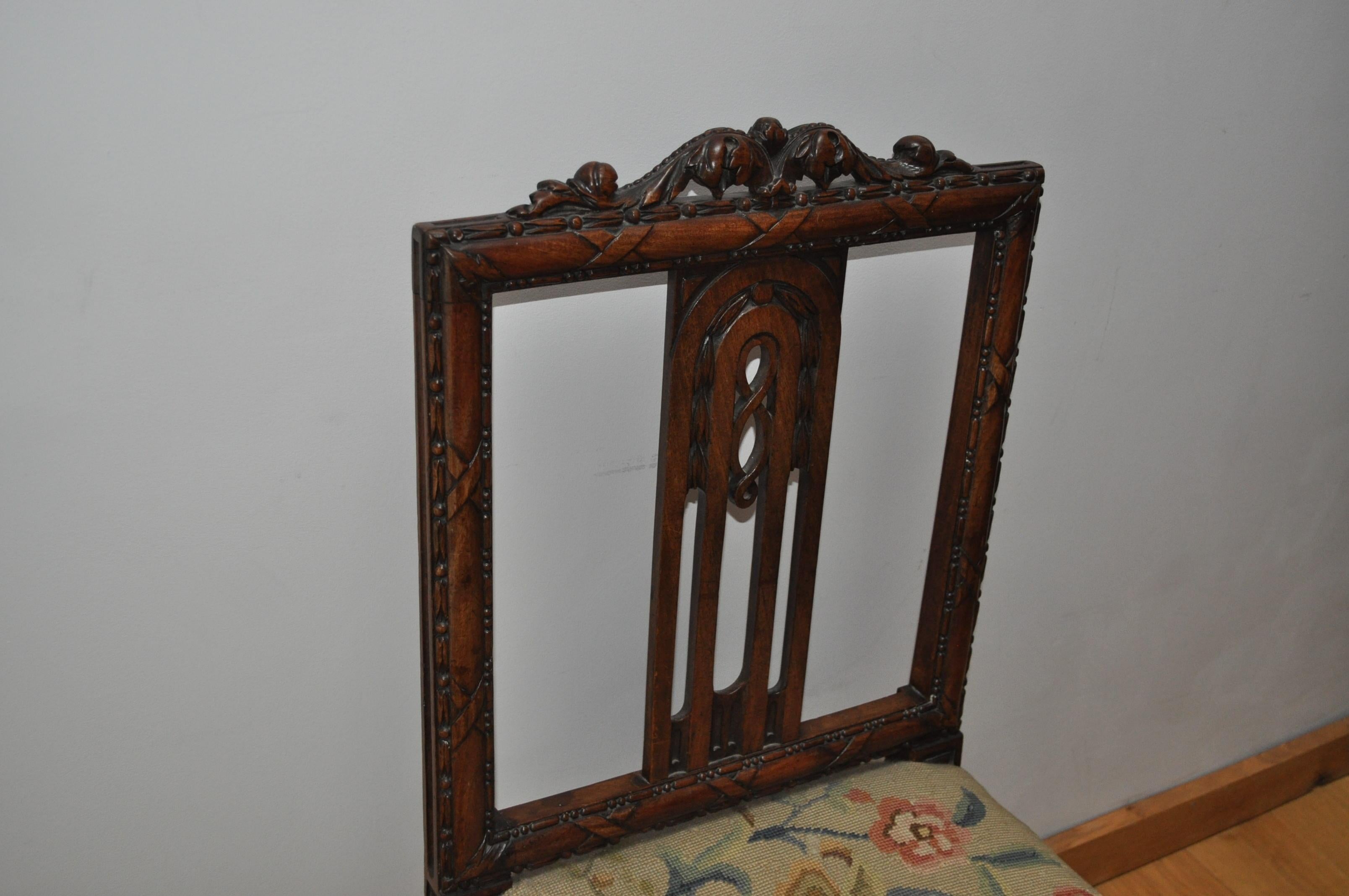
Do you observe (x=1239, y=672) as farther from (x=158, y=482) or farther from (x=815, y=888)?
(x=158, y=482)

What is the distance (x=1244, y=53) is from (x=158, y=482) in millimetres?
995

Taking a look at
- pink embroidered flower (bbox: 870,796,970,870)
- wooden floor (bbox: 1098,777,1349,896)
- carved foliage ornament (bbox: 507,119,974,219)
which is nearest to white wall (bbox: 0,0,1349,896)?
carved foliage ornament (bbox: 507,119,974,219)

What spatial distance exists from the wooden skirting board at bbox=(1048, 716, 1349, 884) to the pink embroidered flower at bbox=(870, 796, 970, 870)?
1.86 ft

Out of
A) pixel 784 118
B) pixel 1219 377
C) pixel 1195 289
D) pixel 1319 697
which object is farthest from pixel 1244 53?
pixel 1319 697

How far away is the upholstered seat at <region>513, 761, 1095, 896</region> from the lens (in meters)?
0.92

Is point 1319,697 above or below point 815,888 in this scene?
below

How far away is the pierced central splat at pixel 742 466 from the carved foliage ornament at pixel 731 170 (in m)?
0.06

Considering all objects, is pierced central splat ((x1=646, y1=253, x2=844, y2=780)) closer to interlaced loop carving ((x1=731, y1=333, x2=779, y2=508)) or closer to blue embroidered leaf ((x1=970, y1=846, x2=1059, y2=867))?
interlaced loop carving ((x1=731, y1=333, x2=779, y2=508))

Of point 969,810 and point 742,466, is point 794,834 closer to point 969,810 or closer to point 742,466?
point 969,810

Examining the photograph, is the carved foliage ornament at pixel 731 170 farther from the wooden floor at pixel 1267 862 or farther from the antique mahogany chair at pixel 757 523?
the wooden floor at pixel 1267 862

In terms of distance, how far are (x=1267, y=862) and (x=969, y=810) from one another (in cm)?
84

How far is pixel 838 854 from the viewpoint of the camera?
3.14ft

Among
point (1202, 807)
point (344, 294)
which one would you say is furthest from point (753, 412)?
point (1202, 807)

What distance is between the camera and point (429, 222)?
73 cm
